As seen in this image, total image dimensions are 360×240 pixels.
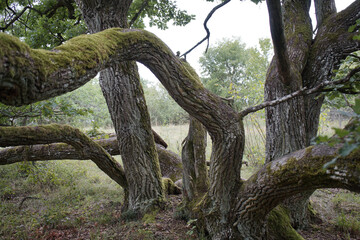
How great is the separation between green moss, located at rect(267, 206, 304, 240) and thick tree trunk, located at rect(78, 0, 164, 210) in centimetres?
197

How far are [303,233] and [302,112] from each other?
1.77 meters

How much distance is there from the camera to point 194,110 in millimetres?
2762

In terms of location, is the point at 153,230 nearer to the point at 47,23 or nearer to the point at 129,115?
the point at 129,115

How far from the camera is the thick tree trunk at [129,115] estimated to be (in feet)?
12.1

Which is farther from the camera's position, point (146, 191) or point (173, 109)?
point (173, 109)

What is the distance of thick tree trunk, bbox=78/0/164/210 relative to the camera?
369 cm

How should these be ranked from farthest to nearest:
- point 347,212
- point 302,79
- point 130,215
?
point 347,212 → point 130,215 → point 302,79

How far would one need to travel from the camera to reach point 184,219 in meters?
4.01

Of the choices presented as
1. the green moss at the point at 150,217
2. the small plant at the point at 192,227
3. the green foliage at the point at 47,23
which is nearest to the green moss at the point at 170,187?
the green moss at the point at 150,217

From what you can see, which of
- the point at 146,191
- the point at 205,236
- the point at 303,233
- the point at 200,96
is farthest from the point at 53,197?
the point at 303,233

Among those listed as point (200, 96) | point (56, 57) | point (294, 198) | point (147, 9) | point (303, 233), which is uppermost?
point (147, 9)

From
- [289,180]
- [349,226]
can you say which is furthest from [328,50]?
[349,226]

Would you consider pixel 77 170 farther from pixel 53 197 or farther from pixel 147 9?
pixel 147 9

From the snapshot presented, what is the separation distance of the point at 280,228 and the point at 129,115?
2.76 metres
